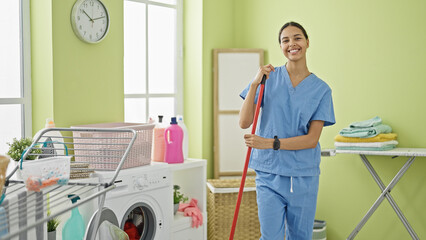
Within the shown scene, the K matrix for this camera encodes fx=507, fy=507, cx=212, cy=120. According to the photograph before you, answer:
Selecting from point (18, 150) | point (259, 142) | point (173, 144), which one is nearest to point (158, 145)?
point (173, 144)

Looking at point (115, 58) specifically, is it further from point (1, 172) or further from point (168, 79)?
point (1, 172)

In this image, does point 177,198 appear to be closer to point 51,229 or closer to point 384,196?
point 51,229

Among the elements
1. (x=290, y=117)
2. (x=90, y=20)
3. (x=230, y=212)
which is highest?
(x=90, y=20)

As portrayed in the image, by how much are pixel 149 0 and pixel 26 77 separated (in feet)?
4.07

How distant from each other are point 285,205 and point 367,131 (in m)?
1.20

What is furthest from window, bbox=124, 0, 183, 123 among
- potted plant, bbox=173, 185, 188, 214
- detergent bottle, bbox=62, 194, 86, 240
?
detergent bottle, bbox=62, 194, 86, 240

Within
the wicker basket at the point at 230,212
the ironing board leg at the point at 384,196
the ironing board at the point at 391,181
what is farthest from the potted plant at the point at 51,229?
the ironing board leg at the point at 384,196

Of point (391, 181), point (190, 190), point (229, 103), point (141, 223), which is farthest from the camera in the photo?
point (229, 103)

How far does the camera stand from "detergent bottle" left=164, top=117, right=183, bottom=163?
11.1ft

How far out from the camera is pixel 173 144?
3.39 m

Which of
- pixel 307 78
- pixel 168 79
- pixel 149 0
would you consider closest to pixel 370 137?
pixel 307 78

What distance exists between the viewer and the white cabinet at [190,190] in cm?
340

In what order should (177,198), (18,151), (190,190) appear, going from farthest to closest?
(190,190), (177,198), (18,151)

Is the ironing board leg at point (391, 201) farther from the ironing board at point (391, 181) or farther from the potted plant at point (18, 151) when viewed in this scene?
the potted plant at point (18, 151)
